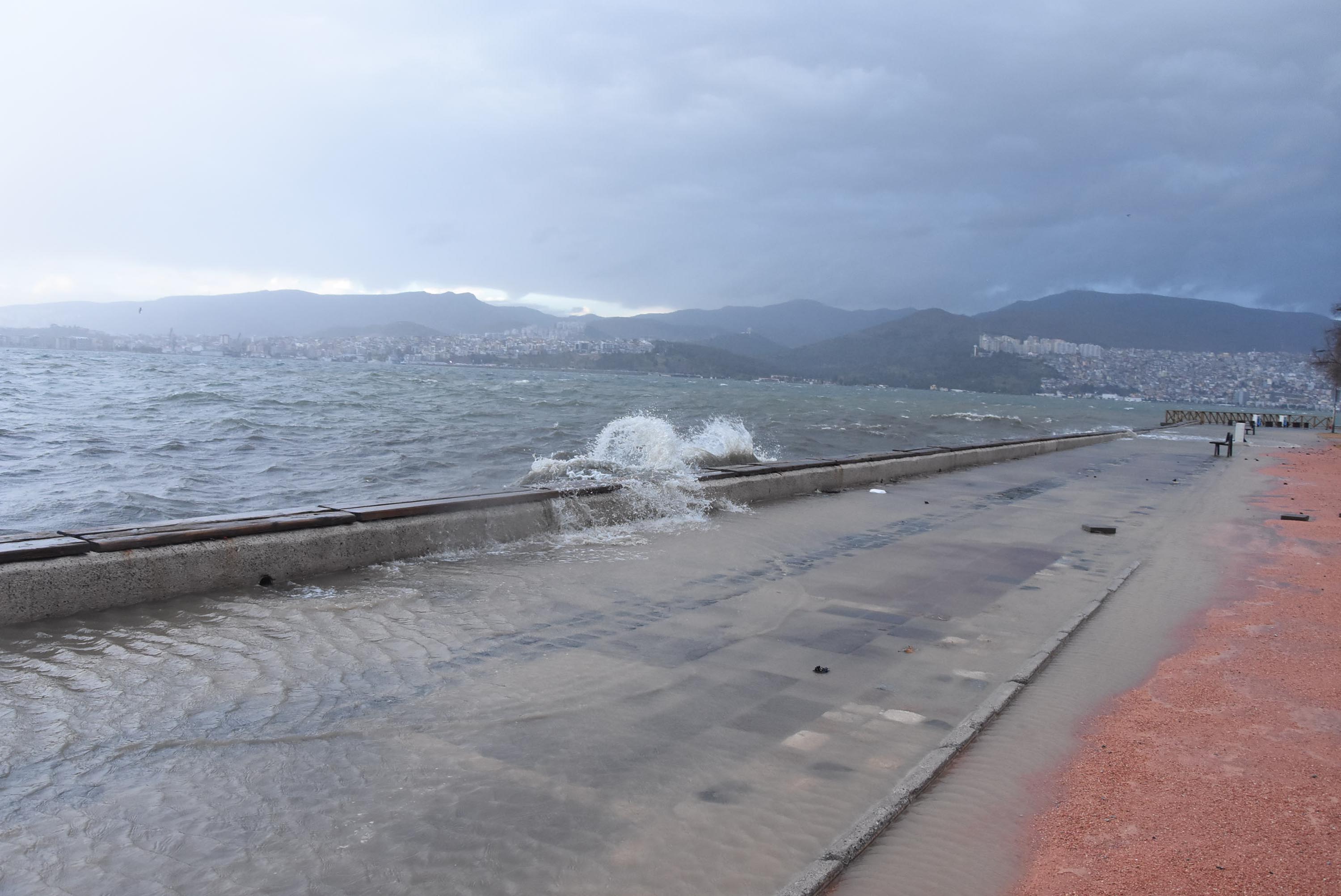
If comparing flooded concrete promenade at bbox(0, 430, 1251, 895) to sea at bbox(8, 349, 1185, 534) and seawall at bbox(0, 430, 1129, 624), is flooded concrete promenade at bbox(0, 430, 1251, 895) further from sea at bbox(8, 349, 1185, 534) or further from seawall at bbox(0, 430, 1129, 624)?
sea at bbox(8, 349, 1185, 534)

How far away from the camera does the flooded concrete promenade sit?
288 cm

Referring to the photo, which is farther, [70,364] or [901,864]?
[70,364]

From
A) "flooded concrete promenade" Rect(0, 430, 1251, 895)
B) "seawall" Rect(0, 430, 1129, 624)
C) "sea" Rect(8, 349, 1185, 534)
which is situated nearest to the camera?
"flooded concrete promenade" Rect(0, 430, 1251, 895)

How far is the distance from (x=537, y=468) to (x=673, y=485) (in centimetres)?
348

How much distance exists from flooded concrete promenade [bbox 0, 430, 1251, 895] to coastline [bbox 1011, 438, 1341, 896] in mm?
685

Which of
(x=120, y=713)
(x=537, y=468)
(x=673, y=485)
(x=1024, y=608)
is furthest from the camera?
(x=537, y=468)

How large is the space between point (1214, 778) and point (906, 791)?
1359 millimetres

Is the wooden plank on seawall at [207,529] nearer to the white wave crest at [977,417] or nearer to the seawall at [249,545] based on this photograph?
the seawall at [249,545]

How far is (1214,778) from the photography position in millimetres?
3727

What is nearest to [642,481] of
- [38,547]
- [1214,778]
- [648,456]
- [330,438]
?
[648,456]

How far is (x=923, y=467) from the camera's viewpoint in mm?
16078

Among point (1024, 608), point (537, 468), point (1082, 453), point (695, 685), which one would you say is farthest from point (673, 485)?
point (1082, 453)

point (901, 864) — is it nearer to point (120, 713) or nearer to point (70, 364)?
point (120, 713)

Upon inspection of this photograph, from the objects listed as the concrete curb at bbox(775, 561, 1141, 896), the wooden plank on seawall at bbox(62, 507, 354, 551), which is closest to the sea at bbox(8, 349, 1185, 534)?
the wooden plank on seawall at bbox(62, 507, 354, 551)
